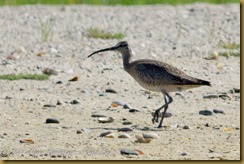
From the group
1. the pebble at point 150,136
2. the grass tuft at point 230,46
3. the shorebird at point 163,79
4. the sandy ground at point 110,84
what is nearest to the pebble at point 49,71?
the sandy ground at point 110,84

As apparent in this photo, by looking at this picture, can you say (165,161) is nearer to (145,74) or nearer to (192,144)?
(192,144)

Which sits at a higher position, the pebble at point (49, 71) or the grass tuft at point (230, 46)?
the grass tuft at point (230, 46)

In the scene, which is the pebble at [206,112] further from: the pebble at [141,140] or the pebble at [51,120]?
the pebble at [141,140]

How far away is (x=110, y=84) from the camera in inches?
598

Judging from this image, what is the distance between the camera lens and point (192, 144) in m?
11.3

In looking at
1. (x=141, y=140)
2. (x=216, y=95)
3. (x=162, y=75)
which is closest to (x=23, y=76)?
(x=216, y=95)

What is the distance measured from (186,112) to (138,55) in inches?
173

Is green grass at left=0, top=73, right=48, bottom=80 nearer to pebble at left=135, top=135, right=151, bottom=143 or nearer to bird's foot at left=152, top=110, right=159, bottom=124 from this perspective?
bird's foot at left=152, top=110, right=159, bottom=124

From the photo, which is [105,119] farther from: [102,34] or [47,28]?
[47,28]

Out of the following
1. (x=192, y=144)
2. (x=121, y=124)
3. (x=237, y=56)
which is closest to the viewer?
(x=192, y=144)

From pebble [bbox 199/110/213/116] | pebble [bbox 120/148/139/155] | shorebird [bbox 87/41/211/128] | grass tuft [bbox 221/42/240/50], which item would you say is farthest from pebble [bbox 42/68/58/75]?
pebble [bbox 120/148/139/155]

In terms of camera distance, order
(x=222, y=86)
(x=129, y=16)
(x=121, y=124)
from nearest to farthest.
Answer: (x=121, y=124), (x=222, y=86), (x=129, y=16)

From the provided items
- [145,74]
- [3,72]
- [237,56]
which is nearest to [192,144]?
[145,74]

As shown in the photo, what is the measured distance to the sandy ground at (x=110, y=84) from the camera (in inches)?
436
